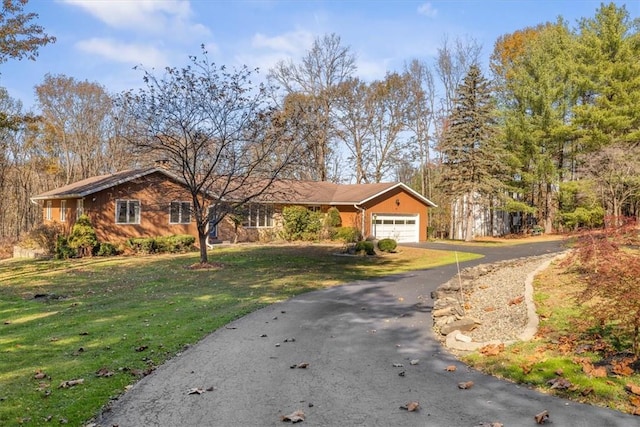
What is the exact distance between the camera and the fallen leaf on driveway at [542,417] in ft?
14.2

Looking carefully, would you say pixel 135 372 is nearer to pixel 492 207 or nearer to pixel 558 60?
pixel 492 207

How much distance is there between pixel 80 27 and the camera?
17734 millimetres

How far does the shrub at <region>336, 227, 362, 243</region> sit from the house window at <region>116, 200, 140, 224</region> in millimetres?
11973

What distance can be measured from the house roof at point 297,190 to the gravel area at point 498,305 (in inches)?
534

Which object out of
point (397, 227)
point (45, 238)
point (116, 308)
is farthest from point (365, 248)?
point (45, 238)

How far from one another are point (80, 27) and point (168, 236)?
448 inches

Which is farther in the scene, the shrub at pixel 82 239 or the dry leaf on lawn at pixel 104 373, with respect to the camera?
the shrub at pixel 82 239

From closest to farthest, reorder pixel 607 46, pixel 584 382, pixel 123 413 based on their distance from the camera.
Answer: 1. pixel 123 413
2. pixel 584 382
3. pixel 607 46

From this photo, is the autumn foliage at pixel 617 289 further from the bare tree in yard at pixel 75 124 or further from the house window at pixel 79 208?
the bare tree in yard at pixel 75 124

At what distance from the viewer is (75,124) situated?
37.6 m

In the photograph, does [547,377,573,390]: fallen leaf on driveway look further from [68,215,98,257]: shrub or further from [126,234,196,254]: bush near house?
[68,215,98,257]: shrub

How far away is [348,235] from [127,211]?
12999mm

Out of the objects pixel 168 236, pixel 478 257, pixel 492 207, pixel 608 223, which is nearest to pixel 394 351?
pixel 608 223

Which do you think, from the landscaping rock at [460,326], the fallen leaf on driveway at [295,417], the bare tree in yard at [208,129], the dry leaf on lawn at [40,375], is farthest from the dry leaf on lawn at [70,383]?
the bare tree in yard at [208,129]
